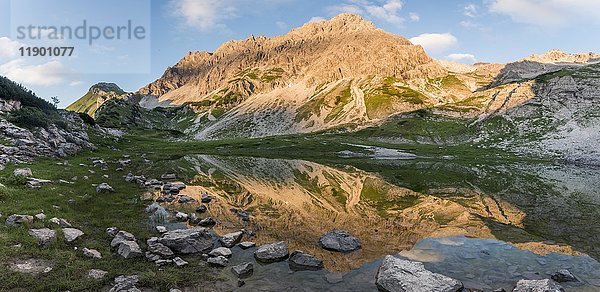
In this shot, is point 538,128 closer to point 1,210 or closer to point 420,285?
point 420,285

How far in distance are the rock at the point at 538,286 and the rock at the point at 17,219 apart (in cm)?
2756

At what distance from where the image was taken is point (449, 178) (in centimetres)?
6144

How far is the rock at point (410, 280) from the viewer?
16.0 metres

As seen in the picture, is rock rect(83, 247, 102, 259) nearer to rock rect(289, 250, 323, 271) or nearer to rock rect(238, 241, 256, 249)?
rock rect(238, 241, 256, 249)

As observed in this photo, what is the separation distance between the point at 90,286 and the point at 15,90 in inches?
3061

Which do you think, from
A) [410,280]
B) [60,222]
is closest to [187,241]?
[60,222]

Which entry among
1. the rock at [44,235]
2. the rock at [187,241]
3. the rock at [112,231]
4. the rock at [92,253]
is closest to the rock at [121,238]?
the rock at [112,231]

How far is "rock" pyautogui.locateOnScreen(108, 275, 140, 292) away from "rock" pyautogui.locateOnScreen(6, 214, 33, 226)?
380 inches

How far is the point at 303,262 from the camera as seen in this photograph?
63.0 ft

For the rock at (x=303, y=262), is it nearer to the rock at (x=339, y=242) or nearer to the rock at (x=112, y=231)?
the rock at (x=339, y=242)

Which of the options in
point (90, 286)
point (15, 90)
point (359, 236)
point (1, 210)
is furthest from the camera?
point (15, 90)

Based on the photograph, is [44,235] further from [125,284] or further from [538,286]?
[538,286]

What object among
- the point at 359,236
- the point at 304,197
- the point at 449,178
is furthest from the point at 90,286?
the point at 449,178

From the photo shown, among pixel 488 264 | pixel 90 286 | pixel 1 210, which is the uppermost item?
pixel 1 210
